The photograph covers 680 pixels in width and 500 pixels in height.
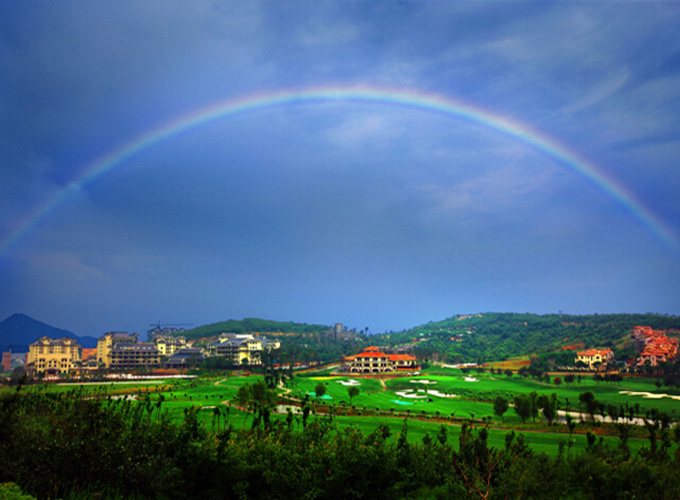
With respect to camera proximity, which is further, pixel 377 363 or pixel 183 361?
pixel 183 361

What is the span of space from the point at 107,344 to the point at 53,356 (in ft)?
59.5

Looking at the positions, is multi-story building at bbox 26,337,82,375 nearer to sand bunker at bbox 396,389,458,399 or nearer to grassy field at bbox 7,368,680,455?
grassy field at bbox 7,368,680,455

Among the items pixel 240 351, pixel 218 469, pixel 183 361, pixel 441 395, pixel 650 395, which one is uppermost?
pixel 218 469

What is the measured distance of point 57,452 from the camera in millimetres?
9945

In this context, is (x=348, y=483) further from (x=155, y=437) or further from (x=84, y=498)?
(x=84, y=498)

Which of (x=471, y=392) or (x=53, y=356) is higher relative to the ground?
(x=53, y=356)

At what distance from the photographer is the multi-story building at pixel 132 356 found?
124 metres

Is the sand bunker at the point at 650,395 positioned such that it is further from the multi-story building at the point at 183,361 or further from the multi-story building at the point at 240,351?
the multi-story building at the point at 183,361

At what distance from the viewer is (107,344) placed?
136 meters

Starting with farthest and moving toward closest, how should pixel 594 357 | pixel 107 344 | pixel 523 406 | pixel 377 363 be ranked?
1. pixel 107 344
2. pixel 377 363
3. pixel 594 357
4. pixel 523 406

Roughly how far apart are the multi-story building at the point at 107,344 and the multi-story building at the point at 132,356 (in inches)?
106

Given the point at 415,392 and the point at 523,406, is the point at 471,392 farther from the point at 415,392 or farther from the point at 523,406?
the point at 523,406

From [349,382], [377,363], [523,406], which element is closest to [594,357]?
[377,363]

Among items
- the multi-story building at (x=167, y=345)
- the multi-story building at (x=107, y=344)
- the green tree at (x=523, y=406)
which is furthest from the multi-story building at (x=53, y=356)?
the green tree at (x=523, y=406)
